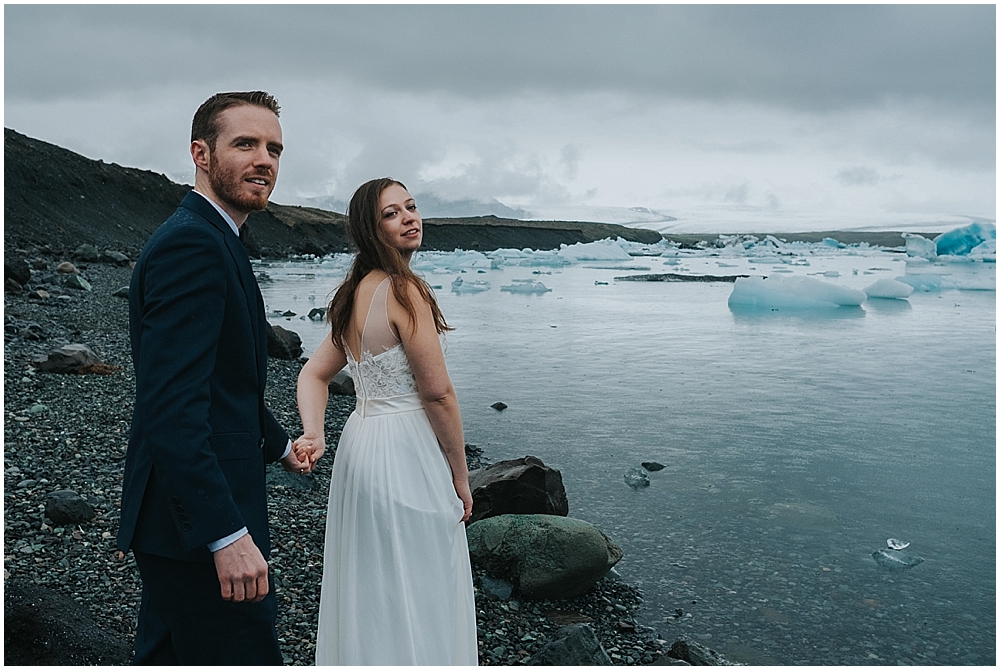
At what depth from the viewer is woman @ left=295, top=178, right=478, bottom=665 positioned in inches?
109

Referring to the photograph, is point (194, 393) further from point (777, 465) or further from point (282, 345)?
point (282, 345)

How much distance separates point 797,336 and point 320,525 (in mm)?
12291

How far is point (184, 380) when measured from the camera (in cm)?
193

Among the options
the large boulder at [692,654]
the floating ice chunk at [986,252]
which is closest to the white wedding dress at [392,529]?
the large boulder at [692,654]

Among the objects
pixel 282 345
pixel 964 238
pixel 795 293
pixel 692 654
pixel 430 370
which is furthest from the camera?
pixel 964 238

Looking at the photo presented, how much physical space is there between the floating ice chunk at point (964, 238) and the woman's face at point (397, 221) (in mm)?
39658

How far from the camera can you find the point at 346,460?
9.50 feet

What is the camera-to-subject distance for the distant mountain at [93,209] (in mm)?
34219

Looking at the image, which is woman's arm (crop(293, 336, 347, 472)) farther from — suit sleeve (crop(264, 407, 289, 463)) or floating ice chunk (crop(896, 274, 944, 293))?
floating ice chunk (crop(896, 274, 944, 293))

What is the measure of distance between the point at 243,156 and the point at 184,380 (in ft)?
1.98

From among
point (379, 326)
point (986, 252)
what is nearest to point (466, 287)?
point (379, 326)

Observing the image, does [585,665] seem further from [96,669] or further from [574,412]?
[574,412]

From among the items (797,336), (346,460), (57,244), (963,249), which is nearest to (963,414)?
(797,336)

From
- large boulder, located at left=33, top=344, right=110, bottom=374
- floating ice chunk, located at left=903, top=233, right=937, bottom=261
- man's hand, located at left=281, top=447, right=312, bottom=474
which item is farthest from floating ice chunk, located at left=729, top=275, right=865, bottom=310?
floating ice chunk, located at left=903, top=233, right=937, bottom=261
